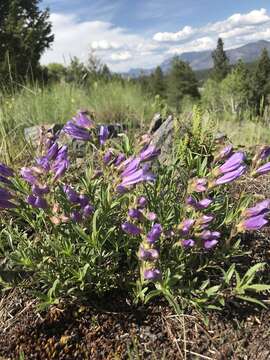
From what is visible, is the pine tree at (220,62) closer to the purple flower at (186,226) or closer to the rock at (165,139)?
the rock at (165,139)

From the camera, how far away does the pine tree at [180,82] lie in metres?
58.8

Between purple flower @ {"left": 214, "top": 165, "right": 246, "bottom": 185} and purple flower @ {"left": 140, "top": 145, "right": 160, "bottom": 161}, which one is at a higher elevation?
purple flower @ {"left": 140, "top": 145, "right": 160, "bottom": 161}

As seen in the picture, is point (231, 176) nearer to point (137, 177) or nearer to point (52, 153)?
point (137, 177)

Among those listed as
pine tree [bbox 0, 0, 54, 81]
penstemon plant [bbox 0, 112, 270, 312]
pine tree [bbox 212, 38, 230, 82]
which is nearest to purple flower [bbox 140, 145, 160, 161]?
penstemon plant [bbox 0, 112, 270, 312]

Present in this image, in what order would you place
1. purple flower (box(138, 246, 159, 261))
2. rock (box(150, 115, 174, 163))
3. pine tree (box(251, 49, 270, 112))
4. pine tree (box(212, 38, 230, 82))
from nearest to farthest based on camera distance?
Result: purple flower (box(138, 246, 159, 261)) < rock (box(150, 115, 174, 163)) < pine tree (box(251, 49, 270, 112)) < pine tree (box(212, 38, 230, 82))

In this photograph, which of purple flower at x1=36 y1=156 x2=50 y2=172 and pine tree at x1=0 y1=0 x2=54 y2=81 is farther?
pine tree at x1=0 y1=0 x2=54 y2=81

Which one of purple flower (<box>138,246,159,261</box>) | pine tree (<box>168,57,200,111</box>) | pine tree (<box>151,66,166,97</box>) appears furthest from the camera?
pine tree (<box>151,66,166,97</box>)

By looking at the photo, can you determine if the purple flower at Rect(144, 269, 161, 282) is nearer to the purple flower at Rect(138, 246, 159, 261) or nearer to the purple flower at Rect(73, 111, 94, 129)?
the purple flower at Rect(138, 246, 159, 261)

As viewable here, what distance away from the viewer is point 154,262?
1.88m

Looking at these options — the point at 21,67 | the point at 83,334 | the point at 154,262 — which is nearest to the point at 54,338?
the point at 83,334

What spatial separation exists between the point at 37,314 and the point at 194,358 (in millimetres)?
836

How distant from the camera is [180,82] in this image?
59.1 m

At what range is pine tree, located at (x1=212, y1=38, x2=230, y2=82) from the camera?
228ft

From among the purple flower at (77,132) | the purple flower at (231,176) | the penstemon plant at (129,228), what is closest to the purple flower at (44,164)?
the penstemon plant at (129,228)
